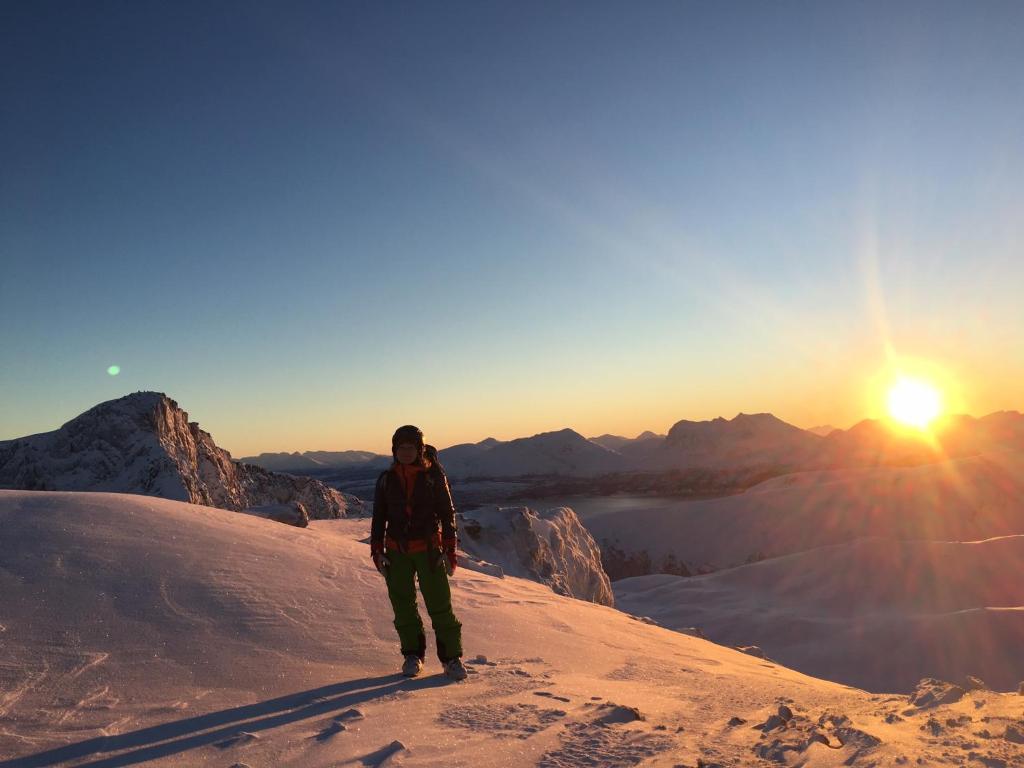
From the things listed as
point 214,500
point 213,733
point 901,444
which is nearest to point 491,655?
point 213,733

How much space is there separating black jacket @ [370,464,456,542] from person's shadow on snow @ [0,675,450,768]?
82cm

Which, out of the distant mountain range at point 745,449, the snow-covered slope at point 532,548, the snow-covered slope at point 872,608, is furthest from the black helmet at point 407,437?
the distant mountain range at point 745,449

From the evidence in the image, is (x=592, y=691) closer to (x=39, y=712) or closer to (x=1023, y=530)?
(x=39, y=712)

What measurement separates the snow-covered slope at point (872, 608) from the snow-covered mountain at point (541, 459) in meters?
107

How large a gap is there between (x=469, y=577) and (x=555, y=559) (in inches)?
278

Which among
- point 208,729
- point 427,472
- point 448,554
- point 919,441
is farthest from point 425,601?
point 919,441

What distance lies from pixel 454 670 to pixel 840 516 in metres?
41.9

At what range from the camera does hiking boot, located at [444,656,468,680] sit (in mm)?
3453

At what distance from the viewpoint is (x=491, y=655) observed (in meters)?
4.04

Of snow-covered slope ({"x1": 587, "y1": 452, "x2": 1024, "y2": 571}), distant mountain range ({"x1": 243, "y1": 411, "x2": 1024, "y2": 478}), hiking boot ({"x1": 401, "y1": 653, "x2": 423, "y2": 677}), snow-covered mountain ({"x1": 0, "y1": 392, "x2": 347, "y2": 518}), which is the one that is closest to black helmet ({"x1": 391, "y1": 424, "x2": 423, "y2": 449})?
hiking boot ({"x1": 401, "y1": 653, "x2": 423, "y2": 677})

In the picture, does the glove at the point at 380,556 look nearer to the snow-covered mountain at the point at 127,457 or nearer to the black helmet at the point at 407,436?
the black helmet at the point at 407,436

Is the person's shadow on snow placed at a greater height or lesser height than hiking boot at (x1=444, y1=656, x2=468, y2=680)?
greater

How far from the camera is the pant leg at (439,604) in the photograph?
3.58 metres

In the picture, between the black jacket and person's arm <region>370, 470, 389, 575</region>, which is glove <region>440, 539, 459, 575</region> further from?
person's arm <region>370, 470, 389, 575</region>
